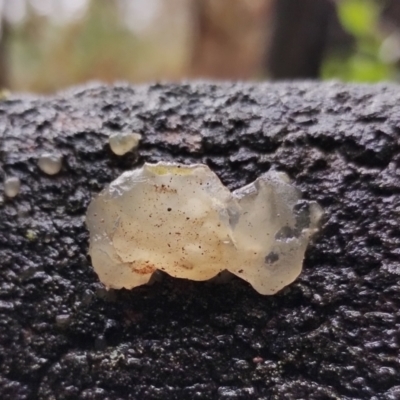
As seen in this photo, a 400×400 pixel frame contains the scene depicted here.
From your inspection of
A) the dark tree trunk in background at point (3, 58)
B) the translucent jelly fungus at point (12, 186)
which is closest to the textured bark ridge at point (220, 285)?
the translucent jelly fungus at point (12, 186)

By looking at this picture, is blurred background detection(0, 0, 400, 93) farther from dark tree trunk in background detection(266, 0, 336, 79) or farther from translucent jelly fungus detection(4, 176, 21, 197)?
translucent jelly fungus detection(4, 176, 21, 197)

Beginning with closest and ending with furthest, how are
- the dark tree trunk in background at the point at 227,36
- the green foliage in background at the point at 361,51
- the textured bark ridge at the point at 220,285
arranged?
the textured bark ridge at the point at 220,285
the green foliage in background at the point at 361,51
the dark tree trunk in background at the point at 227,36

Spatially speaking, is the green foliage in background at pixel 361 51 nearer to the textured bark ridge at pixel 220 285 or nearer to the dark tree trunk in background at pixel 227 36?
the textured bark ridge at pixel 220 285

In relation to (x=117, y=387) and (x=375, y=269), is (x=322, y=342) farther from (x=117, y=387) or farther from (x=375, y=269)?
(x=117, y=387)

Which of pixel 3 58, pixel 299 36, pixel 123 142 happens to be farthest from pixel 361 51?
pixel 3 58

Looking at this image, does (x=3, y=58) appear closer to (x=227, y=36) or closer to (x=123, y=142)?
(x=227, y=36)

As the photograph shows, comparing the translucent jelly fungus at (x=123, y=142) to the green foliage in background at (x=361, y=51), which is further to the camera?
the green foliage in background at (x=361, y=51)

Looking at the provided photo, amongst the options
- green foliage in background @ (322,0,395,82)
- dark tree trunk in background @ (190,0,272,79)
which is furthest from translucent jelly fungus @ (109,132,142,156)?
dark tree trunk in background @ (190,0,272,79)
